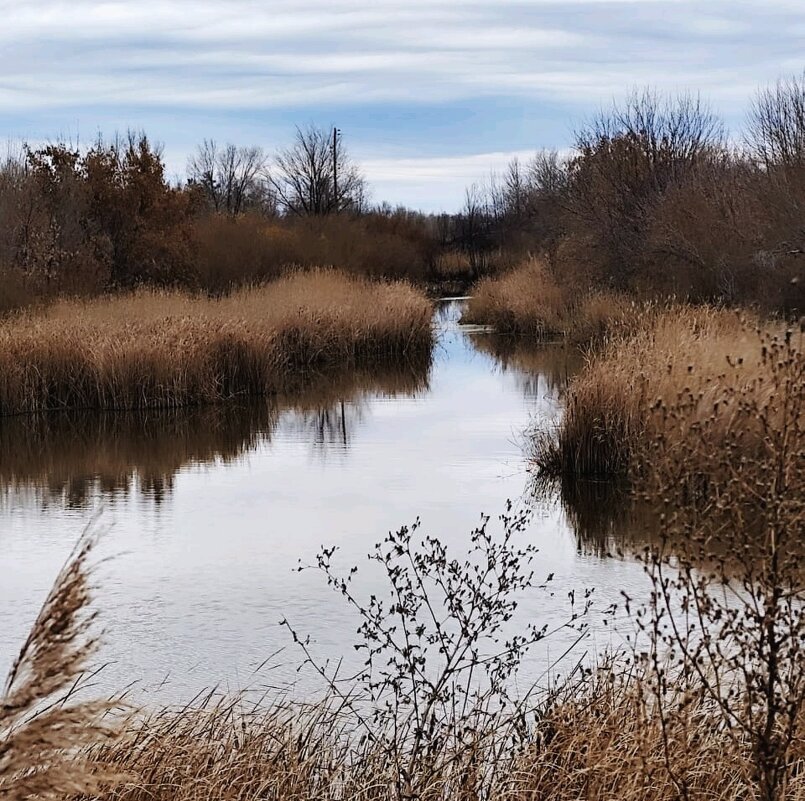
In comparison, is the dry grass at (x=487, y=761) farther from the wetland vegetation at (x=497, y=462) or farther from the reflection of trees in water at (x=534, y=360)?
the reflection of trees in water at (x=534, y=360)

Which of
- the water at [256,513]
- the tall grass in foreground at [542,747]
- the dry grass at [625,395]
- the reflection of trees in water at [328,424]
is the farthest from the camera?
the reflection of trees in water at [328,424]

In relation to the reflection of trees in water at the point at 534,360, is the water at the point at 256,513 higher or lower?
lower

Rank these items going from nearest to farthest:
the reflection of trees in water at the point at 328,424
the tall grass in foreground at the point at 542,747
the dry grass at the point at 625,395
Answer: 1. the tall grass in foreground at the point at 542,747
2. the dry grass at the point at 625,395
3. the reflection of trees in water at the point at 328,424

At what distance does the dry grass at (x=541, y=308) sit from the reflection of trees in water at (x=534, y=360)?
0.49 m

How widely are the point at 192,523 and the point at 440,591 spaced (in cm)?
281

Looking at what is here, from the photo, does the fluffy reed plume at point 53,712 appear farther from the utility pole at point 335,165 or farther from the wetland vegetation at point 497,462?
the utility pole at point 335,165

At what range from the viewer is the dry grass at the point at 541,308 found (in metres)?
21.4

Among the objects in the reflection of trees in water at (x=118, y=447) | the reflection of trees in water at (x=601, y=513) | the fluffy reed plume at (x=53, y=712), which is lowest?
the reflection of trees in water at (x=118, y=447)

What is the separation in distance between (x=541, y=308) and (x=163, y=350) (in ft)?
34.9

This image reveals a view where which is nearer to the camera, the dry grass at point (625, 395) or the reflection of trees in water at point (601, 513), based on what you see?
the reflection of trees in water at point (601, 513)

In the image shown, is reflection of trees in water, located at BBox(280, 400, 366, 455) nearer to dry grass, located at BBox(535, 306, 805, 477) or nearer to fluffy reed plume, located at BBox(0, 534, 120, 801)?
dry grass, located at BBox(535, 306, 805, 477)

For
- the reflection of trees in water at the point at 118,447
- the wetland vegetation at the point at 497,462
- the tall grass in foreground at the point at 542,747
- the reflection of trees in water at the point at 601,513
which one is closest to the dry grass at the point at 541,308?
the wetland vegetation at the point at 497,462

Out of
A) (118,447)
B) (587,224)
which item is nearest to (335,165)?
(587,224)

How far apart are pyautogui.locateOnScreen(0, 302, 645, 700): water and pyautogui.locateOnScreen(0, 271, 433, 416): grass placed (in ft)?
2.16
